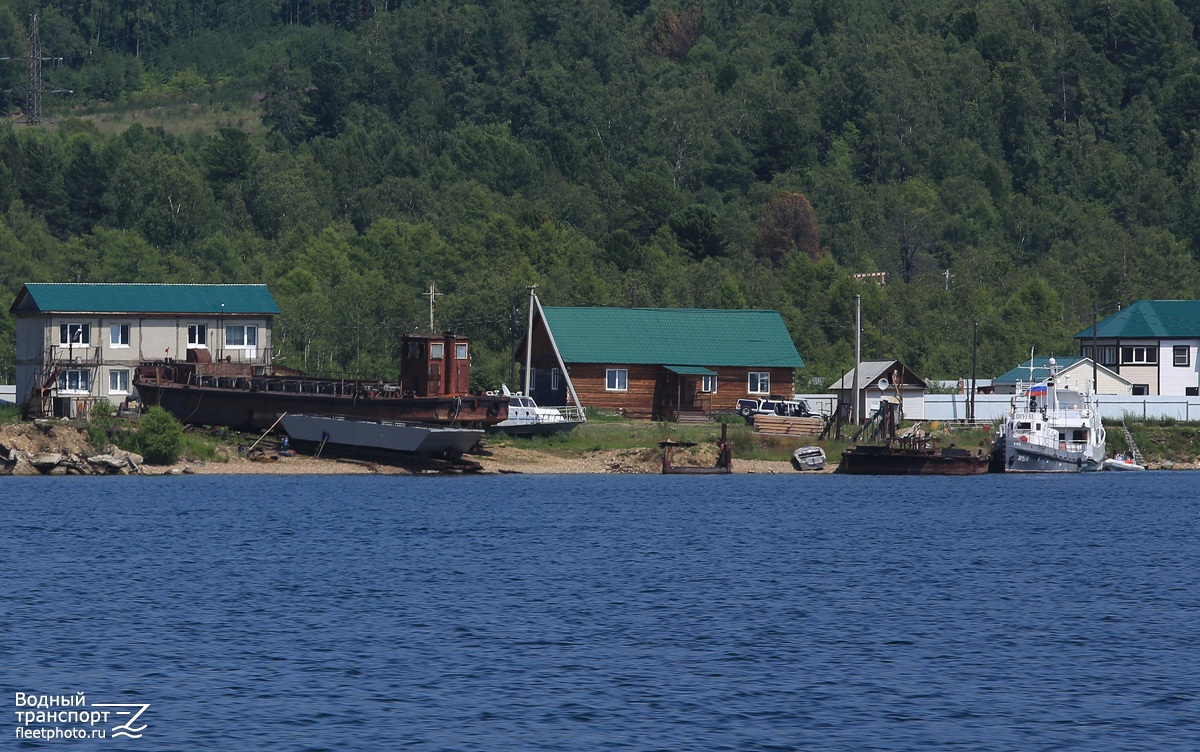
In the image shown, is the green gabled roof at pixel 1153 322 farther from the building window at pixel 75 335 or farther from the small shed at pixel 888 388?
the building window at pixel 75 335

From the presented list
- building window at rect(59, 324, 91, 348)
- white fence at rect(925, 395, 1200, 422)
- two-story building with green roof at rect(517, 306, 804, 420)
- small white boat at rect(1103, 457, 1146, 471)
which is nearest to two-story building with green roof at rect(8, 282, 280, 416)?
building window at rect(59, 324, 91, 348)

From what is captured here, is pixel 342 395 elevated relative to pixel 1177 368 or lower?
lower

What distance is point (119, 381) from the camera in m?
87.0

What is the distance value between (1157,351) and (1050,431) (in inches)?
879

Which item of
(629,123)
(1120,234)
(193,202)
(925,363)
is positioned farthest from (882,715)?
(629,123)

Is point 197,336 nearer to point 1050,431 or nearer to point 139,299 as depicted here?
point 139,299

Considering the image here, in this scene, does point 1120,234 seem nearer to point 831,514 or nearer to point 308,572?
point 831,514

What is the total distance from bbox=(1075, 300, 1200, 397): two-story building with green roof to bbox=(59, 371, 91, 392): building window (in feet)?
191

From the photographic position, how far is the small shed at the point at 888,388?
9456 centimetres

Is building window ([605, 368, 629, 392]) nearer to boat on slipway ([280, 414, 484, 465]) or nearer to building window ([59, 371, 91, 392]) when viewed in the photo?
boat on slipway ([280, 414, 484, 465])

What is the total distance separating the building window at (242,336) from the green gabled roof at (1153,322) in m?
52.0

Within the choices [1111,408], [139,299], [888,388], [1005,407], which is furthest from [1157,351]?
[139,299]

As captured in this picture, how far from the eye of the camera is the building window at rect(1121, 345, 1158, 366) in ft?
342

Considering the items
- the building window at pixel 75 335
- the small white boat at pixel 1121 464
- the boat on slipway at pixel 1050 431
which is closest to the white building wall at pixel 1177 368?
the small white boat at pixel 1121 464
